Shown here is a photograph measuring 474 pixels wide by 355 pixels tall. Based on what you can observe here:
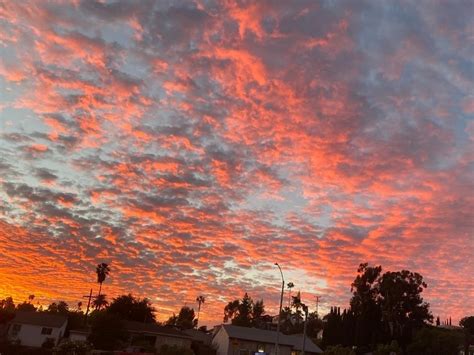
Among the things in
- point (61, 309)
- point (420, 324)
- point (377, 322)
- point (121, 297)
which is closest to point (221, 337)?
point (121, 297)

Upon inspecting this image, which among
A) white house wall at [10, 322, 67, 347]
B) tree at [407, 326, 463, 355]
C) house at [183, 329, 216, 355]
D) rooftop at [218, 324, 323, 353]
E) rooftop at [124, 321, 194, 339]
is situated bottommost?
white house wall at [10, 322, 67, 347]

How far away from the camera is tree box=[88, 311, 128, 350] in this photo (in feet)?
217

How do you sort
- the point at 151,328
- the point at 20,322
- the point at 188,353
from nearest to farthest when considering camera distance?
1. the point at 188,353
2. the point at 151,328
3. the point at 20,322

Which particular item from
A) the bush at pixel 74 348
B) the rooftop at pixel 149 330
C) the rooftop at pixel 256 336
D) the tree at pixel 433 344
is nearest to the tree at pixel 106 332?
the rooftop at pixel 149 330

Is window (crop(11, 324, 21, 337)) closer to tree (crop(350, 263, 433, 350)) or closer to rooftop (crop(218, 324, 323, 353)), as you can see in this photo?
rooftop (crop(218, 324, 323, 353))

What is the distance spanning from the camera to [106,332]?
66625 mm

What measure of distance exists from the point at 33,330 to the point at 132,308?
66.7ft

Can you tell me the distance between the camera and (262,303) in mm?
163875

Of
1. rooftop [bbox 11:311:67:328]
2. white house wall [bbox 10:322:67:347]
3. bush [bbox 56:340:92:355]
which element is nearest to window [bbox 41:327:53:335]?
white house wall [bbox 10:322:67:347]

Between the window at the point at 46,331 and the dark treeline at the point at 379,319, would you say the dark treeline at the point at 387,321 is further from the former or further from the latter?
the window at the point at 46,331

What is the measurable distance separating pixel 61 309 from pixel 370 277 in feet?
300

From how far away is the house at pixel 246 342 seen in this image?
7988cm

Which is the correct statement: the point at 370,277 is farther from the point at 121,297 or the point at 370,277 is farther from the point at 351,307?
the point at 121,297

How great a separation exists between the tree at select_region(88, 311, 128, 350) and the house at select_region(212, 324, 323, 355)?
65.7 feet
